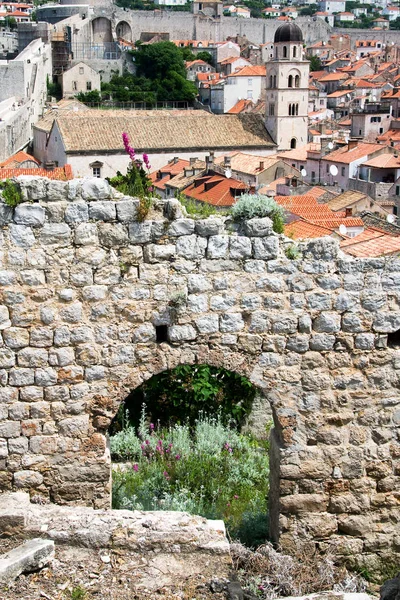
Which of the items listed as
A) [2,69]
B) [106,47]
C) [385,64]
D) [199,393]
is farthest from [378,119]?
[199,393]

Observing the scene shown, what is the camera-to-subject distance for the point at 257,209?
16.9ft

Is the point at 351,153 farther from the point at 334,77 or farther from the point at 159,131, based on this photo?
the point at 334,77

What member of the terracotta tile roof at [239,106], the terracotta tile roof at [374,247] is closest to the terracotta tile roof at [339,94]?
the terracotta tile roof at [239,106]

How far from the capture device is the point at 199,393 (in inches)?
335

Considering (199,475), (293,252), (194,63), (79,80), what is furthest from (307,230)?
(194,63)

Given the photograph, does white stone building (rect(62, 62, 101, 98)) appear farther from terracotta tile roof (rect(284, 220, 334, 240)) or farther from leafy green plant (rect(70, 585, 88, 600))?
leafy green plant (rect(70, 585, 88, 600))

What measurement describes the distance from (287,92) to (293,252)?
62583 mm

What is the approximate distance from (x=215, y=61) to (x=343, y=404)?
103 metres

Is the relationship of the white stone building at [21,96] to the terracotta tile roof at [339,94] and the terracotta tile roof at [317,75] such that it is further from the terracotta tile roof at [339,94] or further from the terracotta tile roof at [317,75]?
the terracotta tile roof at [317,75]

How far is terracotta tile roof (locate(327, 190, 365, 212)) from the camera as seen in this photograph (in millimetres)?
32581

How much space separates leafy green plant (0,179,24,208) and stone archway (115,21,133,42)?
11131 cm

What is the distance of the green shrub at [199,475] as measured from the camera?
19.7 ft

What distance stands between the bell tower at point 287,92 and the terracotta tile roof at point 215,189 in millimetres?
24514

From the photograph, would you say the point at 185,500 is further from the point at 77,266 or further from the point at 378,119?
the point at 378,119
